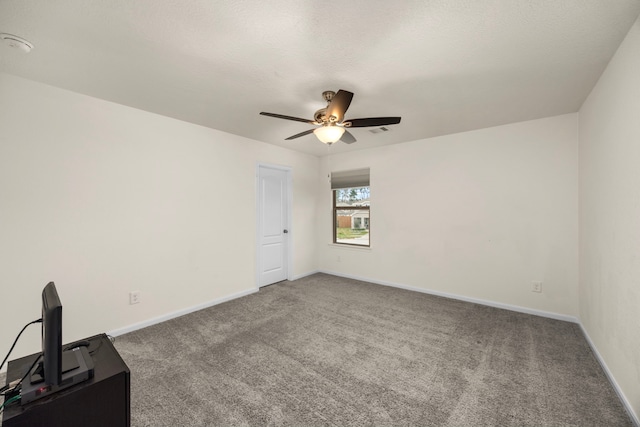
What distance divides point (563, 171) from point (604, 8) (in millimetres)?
2211

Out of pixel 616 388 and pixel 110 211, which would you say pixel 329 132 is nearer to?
pixel 110 211

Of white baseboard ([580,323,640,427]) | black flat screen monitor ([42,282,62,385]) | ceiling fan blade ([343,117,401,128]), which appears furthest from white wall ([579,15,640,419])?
black flat screen monitor ([42,282,62,385])

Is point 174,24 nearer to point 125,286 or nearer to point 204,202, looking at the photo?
point 204,202

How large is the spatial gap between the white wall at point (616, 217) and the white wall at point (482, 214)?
1.50 feet

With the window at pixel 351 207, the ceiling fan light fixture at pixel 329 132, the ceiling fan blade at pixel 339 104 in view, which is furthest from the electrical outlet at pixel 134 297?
the window at pixel 351 207

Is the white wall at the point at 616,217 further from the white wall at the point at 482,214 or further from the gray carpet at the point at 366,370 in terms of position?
the white wall at the point at 482,214

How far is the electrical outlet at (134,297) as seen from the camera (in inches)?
116

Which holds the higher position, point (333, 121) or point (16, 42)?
point (16, 42)

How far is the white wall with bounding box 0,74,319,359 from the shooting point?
2299 millimetres

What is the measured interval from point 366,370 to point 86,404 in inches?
71.7

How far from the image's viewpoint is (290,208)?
491cm

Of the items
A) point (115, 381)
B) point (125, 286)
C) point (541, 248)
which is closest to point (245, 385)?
point (115, 381)

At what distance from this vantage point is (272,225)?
4.69m

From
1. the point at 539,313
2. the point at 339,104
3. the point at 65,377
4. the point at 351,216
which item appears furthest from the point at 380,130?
the point at 65,377
